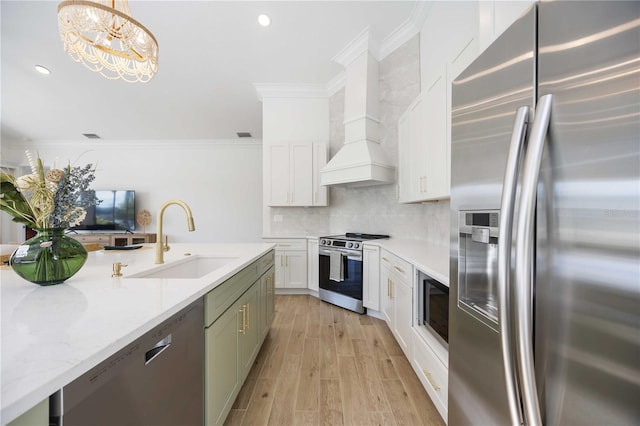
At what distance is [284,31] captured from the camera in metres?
2.97

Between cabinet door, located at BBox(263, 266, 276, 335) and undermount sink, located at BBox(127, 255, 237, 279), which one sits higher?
undermount sink, located at BBox(127, 255, 237, 279)

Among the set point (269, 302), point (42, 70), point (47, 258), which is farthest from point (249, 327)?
point (42, 70)

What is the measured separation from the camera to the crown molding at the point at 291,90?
4.05m

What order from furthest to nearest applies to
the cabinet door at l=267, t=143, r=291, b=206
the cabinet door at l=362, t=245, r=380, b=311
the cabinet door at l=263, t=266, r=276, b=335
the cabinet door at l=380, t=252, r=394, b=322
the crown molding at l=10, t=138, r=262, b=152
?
the crown molding at l=10, t=138, r=262, b=152 → the cabinet door at l=267, t=143, r=291, b=206 → the cabinet door at l=362, t=245, r=380, b=311 → the cabinet door at l=380, t=252, r=394, b=322 → the cabinet door at l=263, t=266, r=276, b=335

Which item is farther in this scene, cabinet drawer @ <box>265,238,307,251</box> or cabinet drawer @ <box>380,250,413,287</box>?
cabinet drawer @ <box>265,238,307,251</box>

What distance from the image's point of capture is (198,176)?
19.9 feet

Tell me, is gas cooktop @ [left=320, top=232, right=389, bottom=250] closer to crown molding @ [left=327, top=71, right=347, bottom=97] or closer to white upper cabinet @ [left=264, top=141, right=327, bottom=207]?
white upper cabinet @ [left=264, top=141, right=327, bottom=207]

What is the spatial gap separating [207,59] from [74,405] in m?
4.09

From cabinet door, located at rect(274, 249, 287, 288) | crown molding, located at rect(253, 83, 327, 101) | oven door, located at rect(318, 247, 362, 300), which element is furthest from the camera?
Answer: crown molding, located at rect(253, 83, 327, 101)

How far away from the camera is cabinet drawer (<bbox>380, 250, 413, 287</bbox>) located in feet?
6.04

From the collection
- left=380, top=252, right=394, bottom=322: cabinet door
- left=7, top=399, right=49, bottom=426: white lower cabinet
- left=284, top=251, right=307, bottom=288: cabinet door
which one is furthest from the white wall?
left=7, top=399, right=49, bottom=426: white lower cabinet

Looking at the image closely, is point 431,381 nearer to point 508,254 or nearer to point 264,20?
point 508,254

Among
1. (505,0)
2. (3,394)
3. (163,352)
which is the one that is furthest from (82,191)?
(505,0)

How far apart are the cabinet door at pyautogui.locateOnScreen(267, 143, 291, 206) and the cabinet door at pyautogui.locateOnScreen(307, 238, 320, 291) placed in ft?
2.54
